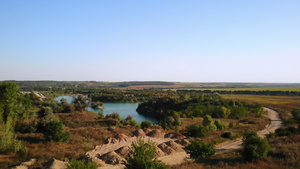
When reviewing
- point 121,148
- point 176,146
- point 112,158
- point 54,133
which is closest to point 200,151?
point 176,146

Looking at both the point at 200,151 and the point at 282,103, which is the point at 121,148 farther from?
the point at 282,103

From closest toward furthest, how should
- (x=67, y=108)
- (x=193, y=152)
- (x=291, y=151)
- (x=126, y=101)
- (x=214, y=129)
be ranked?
(x=291, y=151) → (x=193, y=152) → (x=214, y=129) → (x=67, y=108) → (x=126, y=101)

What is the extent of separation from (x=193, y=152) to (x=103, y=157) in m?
7.35

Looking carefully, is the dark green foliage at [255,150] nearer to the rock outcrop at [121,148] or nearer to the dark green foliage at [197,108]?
the rock outcrop at [121,148]

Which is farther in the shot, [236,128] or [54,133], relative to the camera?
[236,128]

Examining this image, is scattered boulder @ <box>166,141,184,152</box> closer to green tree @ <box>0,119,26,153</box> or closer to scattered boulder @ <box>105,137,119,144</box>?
scattered boulder @ <box>105,137,119,144</box>

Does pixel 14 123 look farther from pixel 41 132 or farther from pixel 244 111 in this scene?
pixel 244 111

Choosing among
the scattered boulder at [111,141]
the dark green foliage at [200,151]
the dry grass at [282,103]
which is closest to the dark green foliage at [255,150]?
the dark green foliage at [200,151]

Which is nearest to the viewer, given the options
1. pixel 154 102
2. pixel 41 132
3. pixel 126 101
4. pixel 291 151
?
pixel 291 151

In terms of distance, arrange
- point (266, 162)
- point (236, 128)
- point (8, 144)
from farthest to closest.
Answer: point (236, 128)
point (8, 144)
point (266, 162)

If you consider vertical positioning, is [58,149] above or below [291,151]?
below

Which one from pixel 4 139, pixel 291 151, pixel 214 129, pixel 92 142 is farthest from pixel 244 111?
pixel 4 139

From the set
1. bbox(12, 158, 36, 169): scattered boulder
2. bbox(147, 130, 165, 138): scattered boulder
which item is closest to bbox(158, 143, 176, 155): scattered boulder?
bbox(147, 130, 165, 138): scattered boulder

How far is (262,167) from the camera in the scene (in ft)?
37.3
